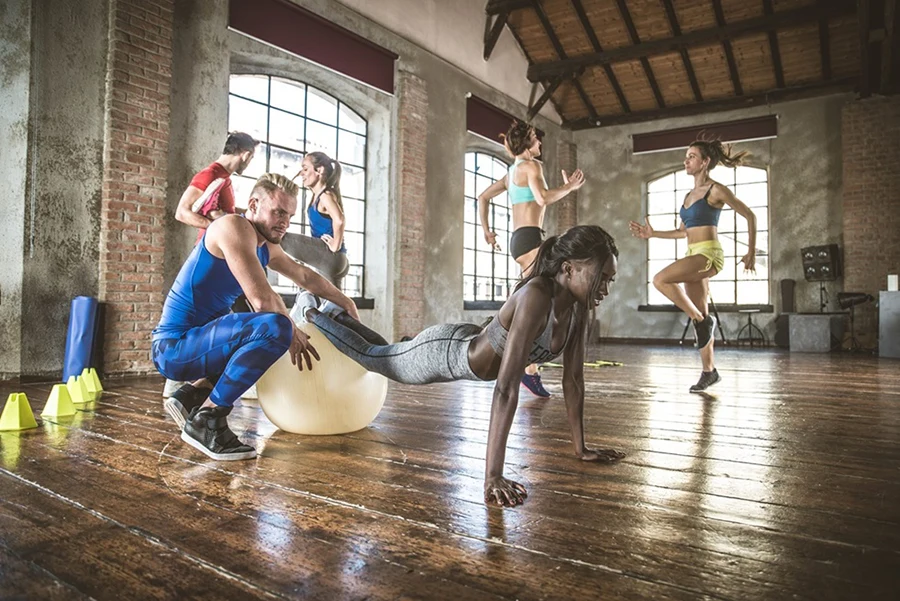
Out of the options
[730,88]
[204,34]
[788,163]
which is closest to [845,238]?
[788,163]

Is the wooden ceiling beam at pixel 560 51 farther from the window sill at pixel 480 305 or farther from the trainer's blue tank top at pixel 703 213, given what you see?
the trainer's blue tank top at pixel 703 213

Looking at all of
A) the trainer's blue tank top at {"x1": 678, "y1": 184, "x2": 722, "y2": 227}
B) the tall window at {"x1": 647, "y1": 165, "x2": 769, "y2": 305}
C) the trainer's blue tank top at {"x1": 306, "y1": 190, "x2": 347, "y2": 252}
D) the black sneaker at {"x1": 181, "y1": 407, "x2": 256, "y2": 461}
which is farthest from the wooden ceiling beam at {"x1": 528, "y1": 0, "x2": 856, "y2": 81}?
the black sneaker at {"x1": 181, "y1": 407, "x2": 256, "y2": 461}

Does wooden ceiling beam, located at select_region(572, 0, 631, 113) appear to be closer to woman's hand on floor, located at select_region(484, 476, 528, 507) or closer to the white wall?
the white wall

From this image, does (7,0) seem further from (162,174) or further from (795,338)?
(795,338)

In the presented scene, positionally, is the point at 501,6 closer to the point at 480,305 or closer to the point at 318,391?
the point at 480,305

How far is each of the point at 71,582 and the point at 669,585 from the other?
1079 mm

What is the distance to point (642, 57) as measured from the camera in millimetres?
9969

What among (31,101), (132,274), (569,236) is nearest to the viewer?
(569,236)

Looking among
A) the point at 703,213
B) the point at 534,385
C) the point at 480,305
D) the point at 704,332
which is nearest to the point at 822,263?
the point at 480,305

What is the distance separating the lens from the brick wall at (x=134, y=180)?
451 centimetres

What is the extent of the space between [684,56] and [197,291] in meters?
10.0

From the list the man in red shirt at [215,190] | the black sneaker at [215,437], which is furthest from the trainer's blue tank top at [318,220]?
the black sneaker at [215,437]

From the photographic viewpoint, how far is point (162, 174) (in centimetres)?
480

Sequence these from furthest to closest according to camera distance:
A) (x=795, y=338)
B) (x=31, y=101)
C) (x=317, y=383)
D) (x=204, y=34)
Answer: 1. (x=795, y=338)
2. (x=204, y=34)
3. (x=31, y=101)
4. (x=317, y=383)
